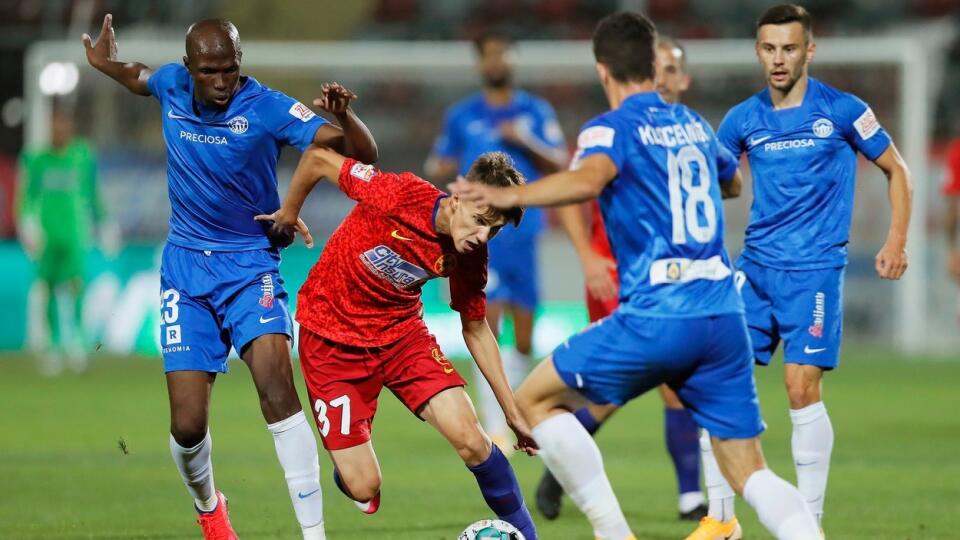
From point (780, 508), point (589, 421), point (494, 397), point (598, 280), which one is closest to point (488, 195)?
point (780, 508)

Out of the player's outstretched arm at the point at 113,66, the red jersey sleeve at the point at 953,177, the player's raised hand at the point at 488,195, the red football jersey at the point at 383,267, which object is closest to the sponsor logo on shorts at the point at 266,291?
the red football jersey at the point at 383,267

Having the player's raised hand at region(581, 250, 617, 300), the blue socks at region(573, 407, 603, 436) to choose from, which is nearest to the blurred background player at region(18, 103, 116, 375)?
the blue socks at region(573, 407, 603, 436)

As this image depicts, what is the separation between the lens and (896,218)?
6.74 meters

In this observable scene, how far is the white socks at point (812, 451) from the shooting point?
21.9 feet

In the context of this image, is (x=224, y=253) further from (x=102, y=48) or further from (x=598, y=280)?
(x=598, y=280)

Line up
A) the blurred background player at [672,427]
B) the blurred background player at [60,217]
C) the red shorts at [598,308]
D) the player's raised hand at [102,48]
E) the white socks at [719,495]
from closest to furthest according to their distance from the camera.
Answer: the white socks at [719,495]
the player's raised hand at [102,48]
the blurred background player at [672,427]
the red shorts at [598,308]
the blurred background player at [60,217]

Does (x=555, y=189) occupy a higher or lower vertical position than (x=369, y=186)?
Answer: higher

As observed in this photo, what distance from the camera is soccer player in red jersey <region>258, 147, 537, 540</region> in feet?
20.2

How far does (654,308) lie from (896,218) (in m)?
1.89

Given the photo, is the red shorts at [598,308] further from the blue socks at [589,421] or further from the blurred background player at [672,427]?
the blue socks at [589,421]

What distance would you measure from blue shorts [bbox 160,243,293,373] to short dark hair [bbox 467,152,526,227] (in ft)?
3.77

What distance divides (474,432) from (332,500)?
8.54ft

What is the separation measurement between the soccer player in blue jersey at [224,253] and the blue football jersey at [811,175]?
74.6 inches

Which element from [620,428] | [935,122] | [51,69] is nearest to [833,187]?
[620,428]
